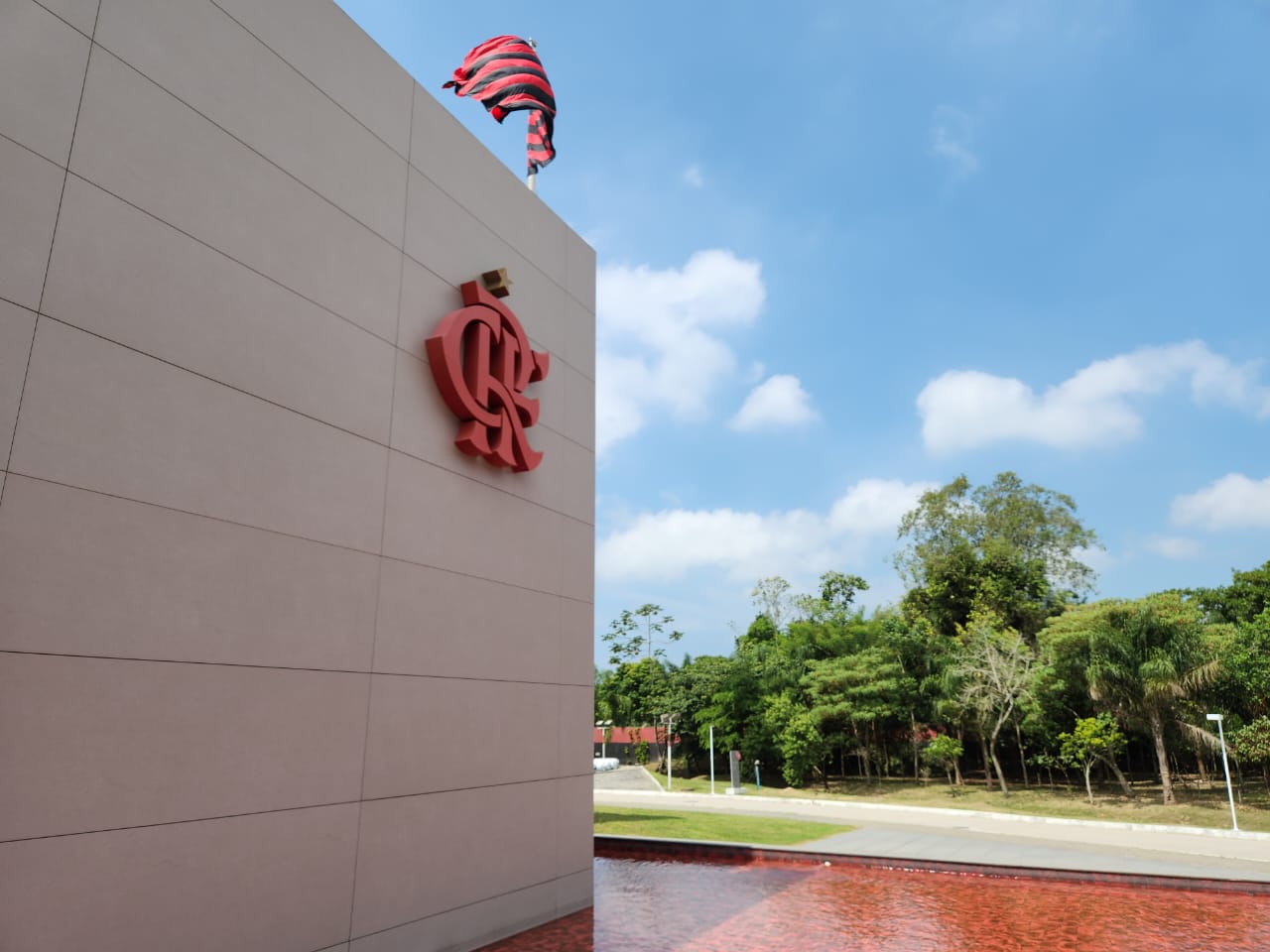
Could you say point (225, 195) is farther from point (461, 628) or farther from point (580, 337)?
point (580, 337)

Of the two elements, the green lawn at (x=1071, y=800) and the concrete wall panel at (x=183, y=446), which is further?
the green lawn at (x=1071, y=800)

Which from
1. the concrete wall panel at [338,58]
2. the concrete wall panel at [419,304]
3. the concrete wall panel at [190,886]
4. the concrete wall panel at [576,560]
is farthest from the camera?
the concrete wall panel at [576,560]

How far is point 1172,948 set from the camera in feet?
24.5

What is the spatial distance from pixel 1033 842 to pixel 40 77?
17.5 m

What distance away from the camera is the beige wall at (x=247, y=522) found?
172 inches

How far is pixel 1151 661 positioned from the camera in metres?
21.4

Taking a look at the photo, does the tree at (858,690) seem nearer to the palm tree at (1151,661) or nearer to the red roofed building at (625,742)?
the palm tree at (1151,661)

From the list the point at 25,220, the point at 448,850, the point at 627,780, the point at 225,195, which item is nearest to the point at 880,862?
the point at 448,850

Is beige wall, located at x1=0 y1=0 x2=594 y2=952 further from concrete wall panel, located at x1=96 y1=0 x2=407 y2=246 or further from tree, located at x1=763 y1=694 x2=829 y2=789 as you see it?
tree, located at x1=763 y1=694 x2=829 y2=789

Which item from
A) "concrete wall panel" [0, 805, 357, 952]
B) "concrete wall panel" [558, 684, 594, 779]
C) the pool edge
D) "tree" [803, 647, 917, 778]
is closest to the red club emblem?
"concrete wall panel" [558, 684, 594, 779]

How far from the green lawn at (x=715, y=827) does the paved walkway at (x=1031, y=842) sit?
66 centimetres

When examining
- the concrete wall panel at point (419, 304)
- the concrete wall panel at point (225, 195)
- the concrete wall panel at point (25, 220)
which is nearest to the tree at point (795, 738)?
the concrete wall panel at point (419, 304)

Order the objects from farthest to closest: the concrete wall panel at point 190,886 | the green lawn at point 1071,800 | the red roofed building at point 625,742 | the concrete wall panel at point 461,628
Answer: the red roofed building at point 625,742
the green lawn at point 1071,800
the concrete wall panel at point 461,628
the concrete wall panel at point 190,886

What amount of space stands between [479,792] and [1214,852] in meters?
13.5
